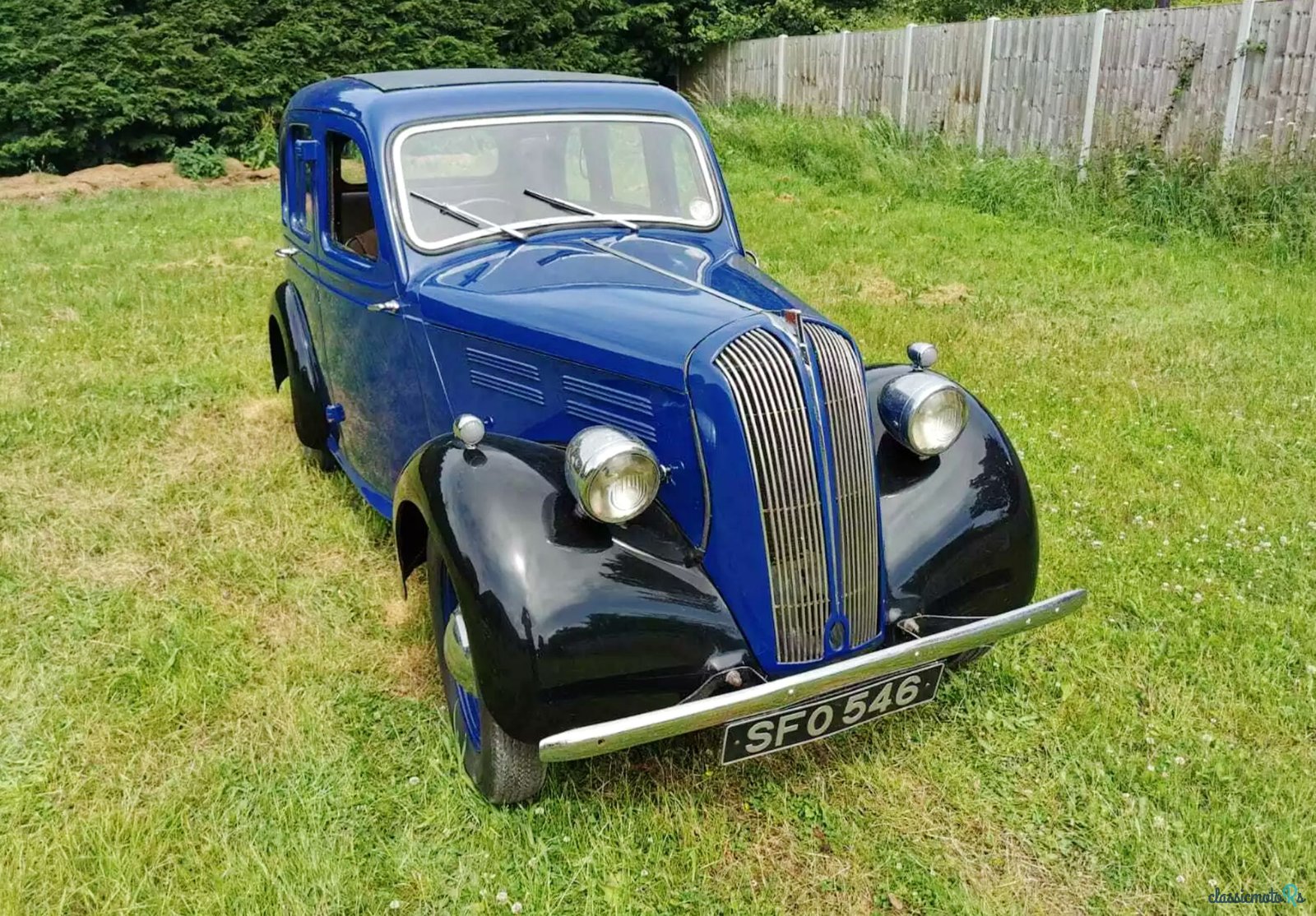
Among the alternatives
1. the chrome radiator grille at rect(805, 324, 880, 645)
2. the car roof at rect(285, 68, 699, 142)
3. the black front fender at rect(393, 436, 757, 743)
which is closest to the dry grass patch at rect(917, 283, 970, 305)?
the car roof at rect(285, 68, 699, 142)

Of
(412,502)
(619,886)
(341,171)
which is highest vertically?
(341,171)

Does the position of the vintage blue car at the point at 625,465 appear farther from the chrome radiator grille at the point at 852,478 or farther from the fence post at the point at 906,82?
the fence post at the point at 906,82

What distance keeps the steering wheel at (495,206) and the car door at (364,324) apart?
0.29 metres

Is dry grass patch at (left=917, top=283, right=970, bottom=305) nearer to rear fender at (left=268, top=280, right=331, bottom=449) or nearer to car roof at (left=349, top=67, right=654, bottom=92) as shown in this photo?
car roof at (left=349, top=67, right=654, bottom=92)

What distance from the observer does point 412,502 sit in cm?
266

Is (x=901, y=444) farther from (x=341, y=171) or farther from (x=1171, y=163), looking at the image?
(x=1171, y=163)

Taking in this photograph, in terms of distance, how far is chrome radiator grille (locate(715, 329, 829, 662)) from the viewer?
2.38 meters

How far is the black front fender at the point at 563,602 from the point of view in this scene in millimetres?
2215

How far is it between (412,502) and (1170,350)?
507cm

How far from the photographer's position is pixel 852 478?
2514 millimetres

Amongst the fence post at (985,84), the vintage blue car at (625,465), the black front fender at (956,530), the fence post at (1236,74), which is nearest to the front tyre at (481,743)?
the vintage blue car at (625,465)

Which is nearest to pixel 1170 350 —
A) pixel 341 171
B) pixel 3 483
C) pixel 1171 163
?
pixel 1171 163

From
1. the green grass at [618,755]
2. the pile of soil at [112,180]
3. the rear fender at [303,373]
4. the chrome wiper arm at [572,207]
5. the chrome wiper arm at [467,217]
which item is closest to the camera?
the green grass at [618,755]

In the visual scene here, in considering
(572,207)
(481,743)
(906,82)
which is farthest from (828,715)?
(906,82)
